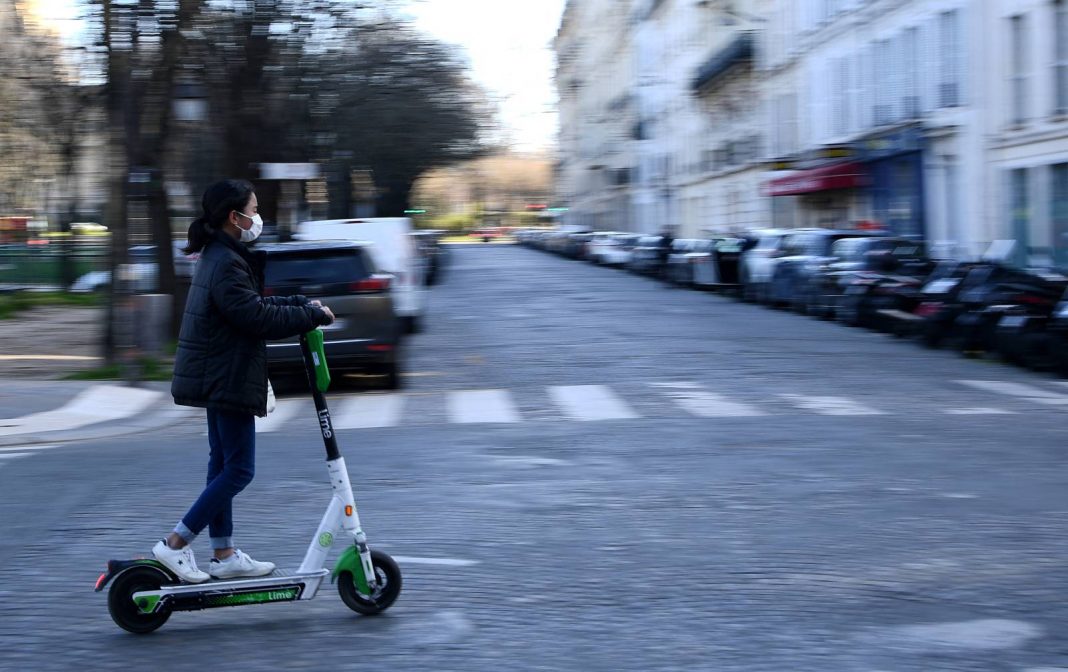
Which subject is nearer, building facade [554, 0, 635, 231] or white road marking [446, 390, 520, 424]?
white road marking [446, 390, 520, 424]

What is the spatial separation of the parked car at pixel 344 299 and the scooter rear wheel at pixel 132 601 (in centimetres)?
888

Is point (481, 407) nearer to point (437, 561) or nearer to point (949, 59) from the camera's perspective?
point (437, 561)

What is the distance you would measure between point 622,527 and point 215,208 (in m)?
2.94

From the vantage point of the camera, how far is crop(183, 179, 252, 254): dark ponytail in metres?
5.49

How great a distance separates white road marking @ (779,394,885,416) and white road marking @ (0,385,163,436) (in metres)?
6.40

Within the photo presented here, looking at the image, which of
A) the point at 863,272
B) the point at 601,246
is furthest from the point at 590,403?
the point at 601,246

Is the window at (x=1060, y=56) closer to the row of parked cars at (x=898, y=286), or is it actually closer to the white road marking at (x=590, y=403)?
the row of parked cars at (x=898, y=286)

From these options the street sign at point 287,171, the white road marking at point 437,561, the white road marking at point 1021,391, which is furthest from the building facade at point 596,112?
the white road marking at point 437,561

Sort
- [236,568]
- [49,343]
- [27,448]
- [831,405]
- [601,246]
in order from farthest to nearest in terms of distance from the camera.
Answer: [601,246] < [49,343] < [831,405] < [27,448] < [236,568]

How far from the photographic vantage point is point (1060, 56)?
2844 cm

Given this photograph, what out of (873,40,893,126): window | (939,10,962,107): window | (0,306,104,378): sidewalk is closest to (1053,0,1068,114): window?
(939,10,962,107): window

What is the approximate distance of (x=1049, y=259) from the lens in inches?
1128

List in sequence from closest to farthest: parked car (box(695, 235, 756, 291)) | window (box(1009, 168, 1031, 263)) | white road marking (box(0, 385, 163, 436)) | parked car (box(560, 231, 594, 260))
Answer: white road marking (box(0, 385, 163, 436))
window (box(1009, 168, 1031, 263))
parked car (box(695, 235, 756, 291))
parked car (box(560, 231, 594, 260))

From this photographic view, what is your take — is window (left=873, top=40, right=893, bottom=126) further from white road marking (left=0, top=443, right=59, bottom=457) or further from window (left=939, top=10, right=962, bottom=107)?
white road marking (left=0, top=443, right=59, bottom=457)
